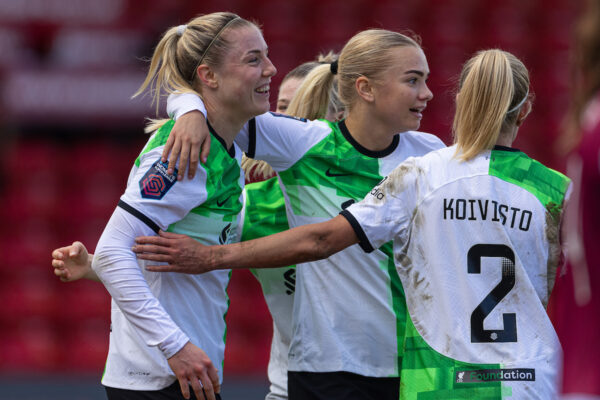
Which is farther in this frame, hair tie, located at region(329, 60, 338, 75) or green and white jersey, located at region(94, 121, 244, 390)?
Result: hair tie, located at region(329, 60, 338, 75)

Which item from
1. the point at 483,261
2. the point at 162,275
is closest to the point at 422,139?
the point at 483,261

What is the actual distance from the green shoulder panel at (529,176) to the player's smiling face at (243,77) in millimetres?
792

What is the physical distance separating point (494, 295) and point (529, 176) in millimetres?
346

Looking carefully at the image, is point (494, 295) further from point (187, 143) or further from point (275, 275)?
point (275, 275)

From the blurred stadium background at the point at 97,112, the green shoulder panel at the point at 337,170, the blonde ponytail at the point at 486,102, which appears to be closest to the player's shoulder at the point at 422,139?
the green shoulder panel at the point at 337,170

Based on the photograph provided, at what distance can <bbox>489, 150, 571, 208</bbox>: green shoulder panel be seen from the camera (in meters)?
2.35

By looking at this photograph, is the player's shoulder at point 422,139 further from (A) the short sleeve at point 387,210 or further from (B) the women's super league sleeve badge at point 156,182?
(B) the women's super league sleeve badge at point 156,182

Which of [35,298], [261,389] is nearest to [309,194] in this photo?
[261,389]

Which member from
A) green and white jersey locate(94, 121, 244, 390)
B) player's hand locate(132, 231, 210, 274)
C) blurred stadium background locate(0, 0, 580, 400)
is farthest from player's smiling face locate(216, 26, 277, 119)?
blurred stadium background locate(0, 0, 580, 400)

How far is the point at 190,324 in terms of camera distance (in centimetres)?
262

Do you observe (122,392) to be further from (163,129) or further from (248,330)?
(248,330)

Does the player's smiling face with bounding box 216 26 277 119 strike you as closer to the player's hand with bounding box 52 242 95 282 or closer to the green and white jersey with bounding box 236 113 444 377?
the green and white jersey with bounding box 236 113 444 377

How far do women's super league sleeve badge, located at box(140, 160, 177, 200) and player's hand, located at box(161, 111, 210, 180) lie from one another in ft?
0.06

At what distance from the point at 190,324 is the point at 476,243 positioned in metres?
0.91
